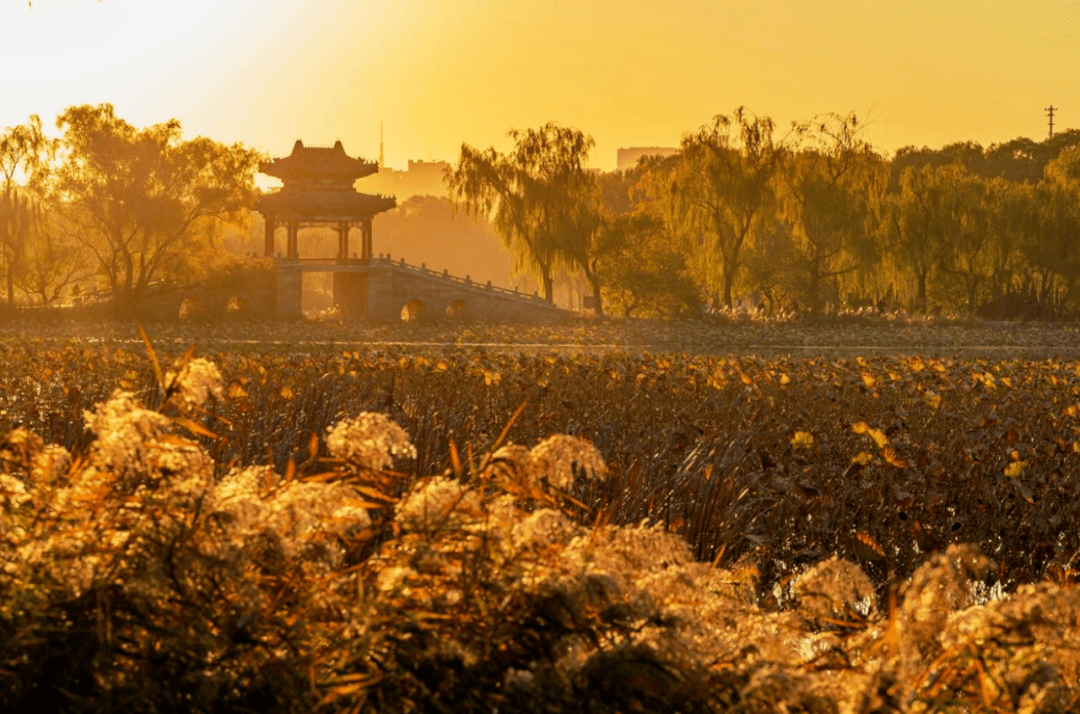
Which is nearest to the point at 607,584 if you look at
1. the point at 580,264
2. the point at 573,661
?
the point at 573,661

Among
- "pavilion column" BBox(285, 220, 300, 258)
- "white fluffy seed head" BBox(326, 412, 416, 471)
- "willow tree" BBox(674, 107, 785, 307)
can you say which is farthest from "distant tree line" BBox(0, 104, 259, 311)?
"white fluffy seed head" BBox(326, 412, 416, 471)

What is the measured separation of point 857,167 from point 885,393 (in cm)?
3681

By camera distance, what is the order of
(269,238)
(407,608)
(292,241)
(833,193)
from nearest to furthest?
(407,608) < (833,193) < (292,241) < (269,238)

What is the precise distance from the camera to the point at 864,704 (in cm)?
206

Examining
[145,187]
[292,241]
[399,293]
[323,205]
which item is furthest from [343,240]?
[145,187]

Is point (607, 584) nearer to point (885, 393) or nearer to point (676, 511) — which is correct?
point (676, 511)

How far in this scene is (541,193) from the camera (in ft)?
164

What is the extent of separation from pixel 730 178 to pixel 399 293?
13.7 meters

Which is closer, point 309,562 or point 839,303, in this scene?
point 309,562

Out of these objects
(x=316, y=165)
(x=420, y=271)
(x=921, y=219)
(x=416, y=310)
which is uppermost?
(x=316, y=165)

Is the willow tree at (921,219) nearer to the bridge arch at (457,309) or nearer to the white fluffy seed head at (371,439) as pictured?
the bridge arch at (457,309)

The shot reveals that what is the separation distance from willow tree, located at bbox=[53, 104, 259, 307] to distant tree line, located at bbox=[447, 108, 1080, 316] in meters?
8.37

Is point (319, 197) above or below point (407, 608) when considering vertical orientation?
above

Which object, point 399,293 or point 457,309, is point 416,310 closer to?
point 399,293
